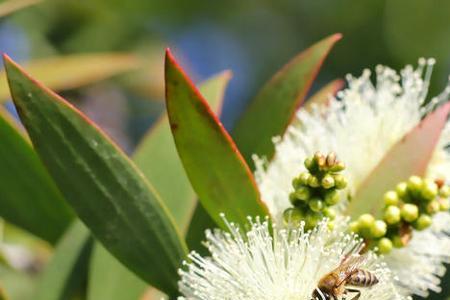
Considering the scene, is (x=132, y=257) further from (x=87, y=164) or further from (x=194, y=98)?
(x=194, y=98)

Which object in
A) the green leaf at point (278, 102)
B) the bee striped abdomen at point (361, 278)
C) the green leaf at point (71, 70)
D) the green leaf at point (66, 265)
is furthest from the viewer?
the green leaf at point (71, 70)

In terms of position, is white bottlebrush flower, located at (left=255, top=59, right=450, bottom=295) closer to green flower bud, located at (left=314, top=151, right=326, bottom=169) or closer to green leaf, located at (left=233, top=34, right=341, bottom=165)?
→ green leaf, located at (left=233, top=34, right=341, bottom=165)

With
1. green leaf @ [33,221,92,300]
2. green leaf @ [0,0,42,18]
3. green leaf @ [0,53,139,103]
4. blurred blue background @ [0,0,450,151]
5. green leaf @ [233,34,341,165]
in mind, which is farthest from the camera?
blurred blue background @ [0,0,450,151]

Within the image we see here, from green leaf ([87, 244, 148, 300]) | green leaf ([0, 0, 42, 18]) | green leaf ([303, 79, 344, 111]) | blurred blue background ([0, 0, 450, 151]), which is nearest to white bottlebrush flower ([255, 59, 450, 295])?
green leaf ([303, 79, 344, 111])

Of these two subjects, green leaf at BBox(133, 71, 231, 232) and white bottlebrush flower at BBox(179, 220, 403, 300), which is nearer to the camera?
white bottlebrush flower at BBox(179, 220, 403, 300)

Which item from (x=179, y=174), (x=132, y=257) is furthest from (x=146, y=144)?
(x=132, y=257)

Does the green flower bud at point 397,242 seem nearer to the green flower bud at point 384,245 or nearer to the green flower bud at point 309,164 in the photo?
A: the green flower bud at point 384,245

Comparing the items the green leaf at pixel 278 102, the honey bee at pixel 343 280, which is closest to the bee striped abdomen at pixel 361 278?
the honey bee at pixel 343 280
